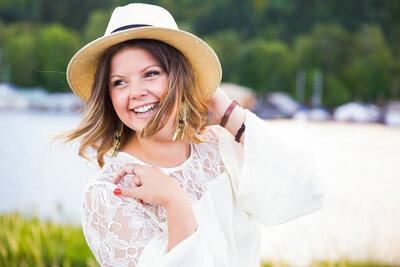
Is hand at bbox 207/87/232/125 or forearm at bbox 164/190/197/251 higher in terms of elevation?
hand at bbox 207/87/232/125

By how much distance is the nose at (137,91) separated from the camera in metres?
1.19

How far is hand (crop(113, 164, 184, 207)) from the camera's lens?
1064mm

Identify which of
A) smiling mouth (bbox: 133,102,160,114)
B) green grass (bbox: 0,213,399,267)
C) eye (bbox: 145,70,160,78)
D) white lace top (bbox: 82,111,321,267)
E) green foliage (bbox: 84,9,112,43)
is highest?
eye (bbox: 145,70,160,78)

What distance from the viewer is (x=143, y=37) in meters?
1.24

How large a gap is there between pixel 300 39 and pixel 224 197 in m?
24.3

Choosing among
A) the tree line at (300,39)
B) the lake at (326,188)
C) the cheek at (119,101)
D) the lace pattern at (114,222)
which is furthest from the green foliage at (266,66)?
the lace pattern at (114,222)

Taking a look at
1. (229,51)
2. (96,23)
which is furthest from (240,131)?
(229,51)

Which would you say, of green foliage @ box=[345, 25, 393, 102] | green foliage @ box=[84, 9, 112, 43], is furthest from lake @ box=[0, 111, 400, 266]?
green foliage @ box=[345, 25, 393, 102]

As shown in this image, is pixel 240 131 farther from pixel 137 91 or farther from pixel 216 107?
pixel 137 91

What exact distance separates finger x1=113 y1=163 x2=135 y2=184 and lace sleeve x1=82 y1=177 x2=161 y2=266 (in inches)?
0.9

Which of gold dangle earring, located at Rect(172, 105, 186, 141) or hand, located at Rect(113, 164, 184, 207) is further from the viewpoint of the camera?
gold dangle earring, located at Rect(172, 105, 186, 141)

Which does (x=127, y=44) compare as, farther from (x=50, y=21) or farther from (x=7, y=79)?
A: (x=50, y=21)

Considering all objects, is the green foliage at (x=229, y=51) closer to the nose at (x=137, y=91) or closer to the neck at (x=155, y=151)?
the neck at (x=155, y=151)

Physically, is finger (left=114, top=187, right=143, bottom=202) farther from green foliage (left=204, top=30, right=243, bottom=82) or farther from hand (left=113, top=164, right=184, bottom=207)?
green foliage (left=204, top=30, right=243, bottom=82)
